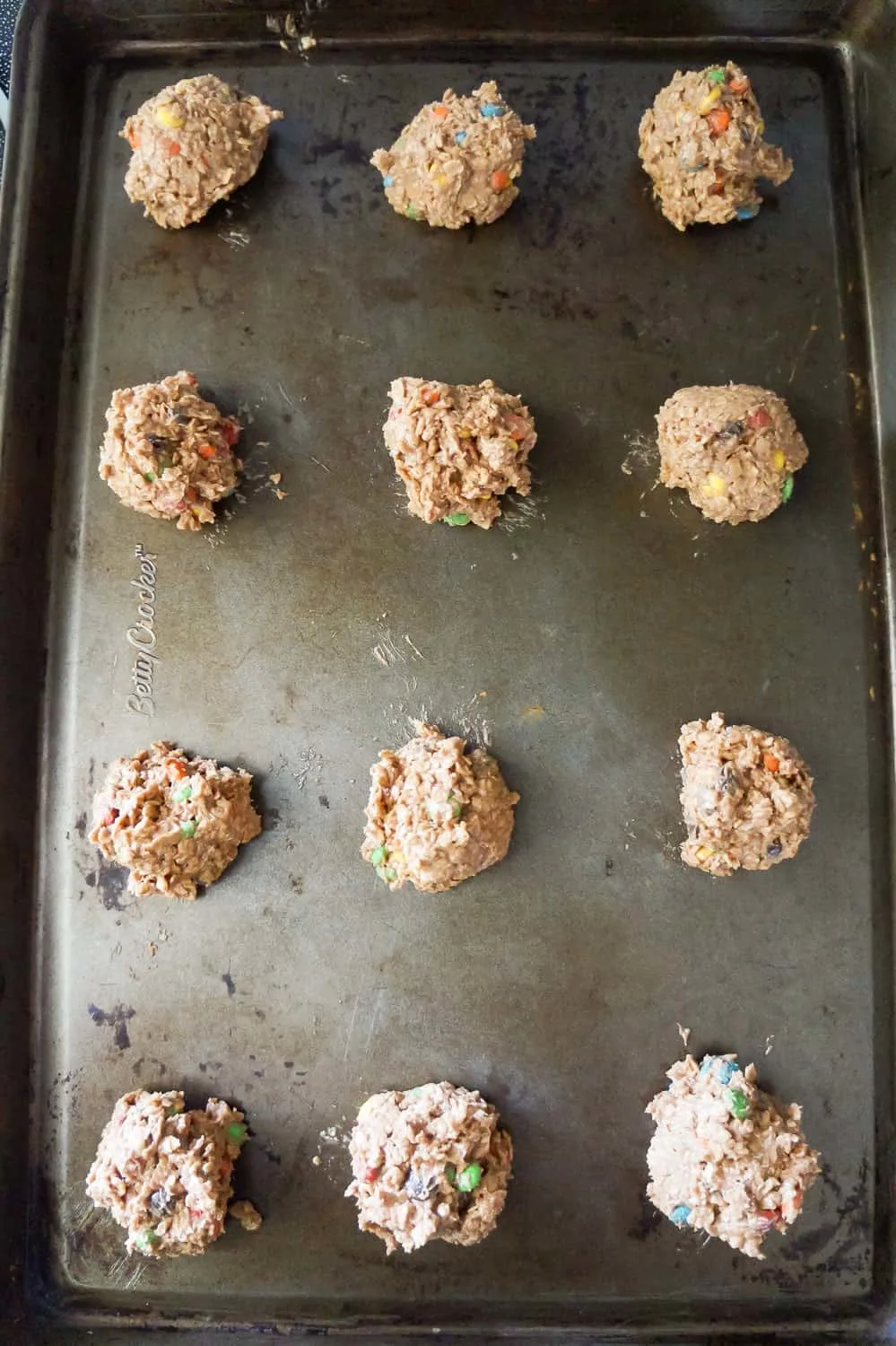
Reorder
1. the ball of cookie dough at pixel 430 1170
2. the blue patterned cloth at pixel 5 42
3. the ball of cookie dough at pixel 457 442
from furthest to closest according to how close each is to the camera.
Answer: the blue patterned cloth at pixel 5 42 → the ball of cookie dough at pixel 457 442 → the ball of cookie dough at pixel 430 1170

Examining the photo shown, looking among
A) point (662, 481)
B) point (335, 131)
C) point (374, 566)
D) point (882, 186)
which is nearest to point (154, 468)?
point (374, 566)

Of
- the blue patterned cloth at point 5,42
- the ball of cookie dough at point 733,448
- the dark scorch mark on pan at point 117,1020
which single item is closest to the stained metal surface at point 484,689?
the dark scorch mark on pan at point 117,1020

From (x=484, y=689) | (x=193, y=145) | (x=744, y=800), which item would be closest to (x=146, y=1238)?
(x=484, y=689)

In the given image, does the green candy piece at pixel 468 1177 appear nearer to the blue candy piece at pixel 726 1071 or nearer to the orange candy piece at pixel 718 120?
the blue candy piece at pixel 726 1071

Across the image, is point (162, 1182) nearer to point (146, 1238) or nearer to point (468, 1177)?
point (146, 1238)

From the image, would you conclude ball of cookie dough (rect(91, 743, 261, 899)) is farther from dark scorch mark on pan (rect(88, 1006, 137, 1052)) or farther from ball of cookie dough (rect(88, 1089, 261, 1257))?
ball of cookie dough (rect(88, 1089, 261, 1257))

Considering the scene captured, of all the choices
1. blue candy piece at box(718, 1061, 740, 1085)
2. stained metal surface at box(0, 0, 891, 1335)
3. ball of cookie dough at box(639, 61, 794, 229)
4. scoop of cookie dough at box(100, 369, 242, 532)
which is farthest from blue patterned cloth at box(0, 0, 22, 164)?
blue candy piece at box(718, 1061, 740, 1085)
